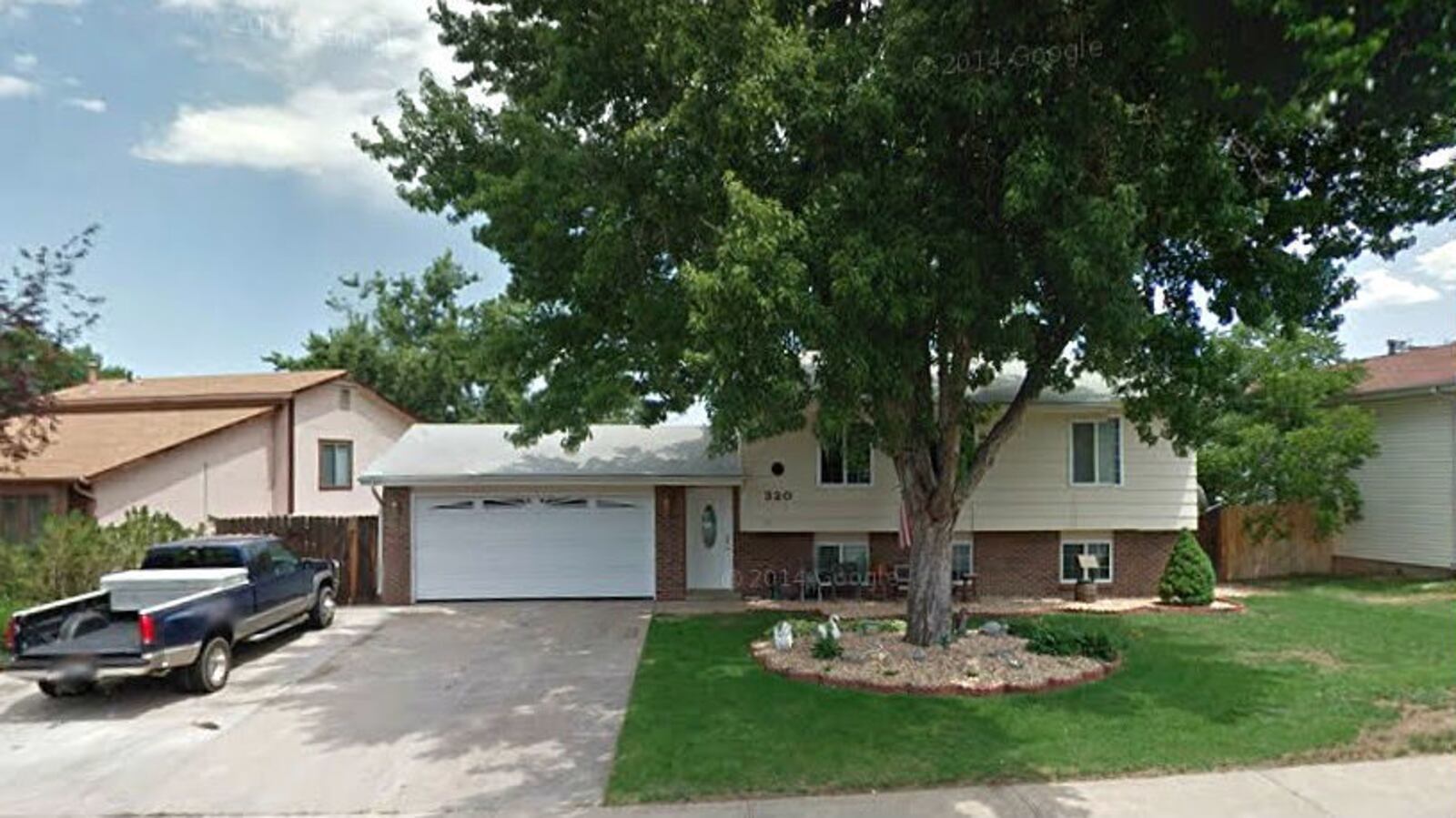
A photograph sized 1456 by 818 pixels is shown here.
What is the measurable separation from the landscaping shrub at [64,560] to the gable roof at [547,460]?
3969 mm

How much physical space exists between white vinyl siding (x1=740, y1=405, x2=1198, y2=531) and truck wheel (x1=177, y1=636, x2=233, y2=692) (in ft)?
29.5

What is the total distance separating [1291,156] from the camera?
958cm

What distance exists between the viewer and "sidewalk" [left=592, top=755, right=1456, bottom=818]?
6.13 metres

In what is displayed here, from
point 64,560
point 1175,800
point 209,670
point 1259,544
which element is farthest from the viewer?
point 1259,544

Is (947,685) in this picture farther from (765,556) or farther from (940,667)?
(765,556)

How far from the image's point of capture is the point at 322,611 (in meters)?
14.1

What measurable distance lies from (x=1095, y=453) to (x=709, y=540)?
310 inches

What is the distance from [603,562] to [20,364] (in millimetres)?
9547

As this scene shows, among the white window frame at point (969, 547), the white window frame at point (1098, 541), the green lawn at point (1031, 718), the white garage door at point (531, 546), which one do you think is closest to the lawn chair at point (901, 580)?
the white window frame at point (969, 547)

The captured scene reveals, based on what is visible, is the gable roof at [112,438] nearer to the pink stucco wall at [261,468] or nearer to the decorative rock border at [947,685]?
the pink stucco wall at [261,468]

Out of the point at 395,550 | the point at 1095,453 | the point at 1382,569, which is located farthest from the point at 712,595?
the point at 1382,569

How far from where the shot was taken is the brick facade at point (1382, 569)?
1814 centimetres

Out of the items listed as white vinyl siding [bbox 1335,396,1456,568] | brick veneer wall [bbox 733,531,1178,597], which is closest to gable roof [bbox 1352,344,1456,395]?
white vinyl siding [bbox 1335,396,1456,568]

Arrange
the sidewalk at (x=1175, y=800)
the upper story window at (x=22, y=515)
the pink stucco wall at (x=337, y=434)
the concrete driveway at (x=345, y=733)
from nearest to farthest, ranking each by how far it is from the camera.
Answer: the sidewalk at (x=1175, y=800) → the concrete driveway at (x=345, y=733) → the upper story window at (x=22, y=515) → the pink stucco wall at (x=337, y=434)
